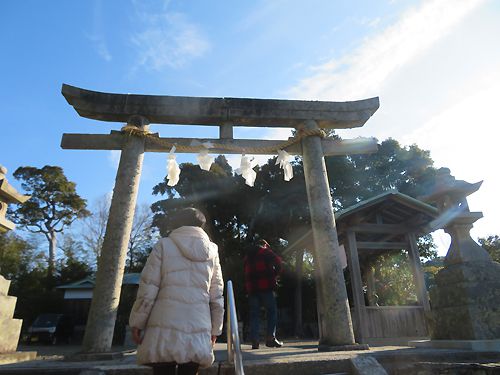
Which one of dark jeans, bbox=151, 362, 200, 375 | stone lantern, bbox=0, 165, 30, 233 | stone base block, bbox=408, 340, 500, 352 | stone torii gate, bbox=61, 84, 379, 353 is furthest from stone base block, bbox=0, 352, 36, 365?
stone base block, bbox=408, 340, 500, 352

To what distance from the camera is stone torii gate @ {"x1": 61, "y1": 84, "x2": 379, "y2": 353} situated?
4922mm

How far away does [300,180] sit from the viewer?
59.3 feet

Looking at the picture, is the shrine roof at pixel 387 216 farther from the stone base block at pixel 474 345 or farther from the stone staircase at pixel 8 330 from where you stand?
the stone staircase at pixel 8 330

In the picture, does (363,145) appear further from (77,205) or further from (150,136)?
(77,205)

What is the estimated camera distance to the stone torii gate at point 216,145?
4922mm

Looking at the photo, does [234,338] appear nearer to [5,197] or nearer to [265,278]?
[265,278]

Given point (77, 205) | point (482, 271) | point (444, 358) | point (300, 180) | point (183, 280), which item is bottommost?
point (444, 358)

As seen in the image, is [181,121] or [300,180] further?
[300,180]

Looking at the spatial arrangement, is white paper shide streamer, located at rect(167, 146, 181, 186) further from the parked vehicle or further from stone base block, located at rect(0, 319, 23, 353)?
the parked vehicle

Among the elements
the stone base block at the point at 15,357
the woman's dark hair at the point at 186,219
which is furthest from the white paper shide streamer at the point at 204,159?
the stone base block at the point at 15,357

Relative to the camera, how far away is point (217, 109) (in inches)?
251

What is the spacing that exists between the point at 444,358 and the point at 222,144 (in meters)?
4.59

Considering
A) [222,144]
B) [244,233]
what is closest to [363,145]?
[222,144]

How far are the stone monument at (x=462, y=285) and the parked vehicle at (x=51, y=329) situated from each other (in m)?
16.8
